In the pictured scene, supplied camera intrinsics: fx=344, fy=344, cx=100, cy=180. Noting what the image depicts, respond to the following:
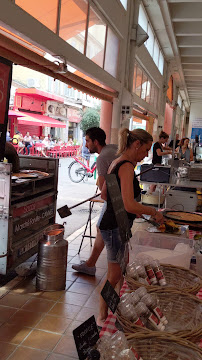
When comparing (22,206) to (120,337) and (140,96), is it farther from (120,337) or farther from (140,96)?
(140,96)

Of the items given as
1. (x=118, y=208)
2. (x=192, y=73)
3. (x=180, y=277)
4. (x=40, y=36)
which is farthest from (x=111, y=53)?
(x=192, y=73)

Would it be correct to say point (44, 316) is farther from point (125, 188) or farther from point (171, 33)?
point (171, 33)

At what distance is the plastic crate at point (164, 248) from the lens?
2066mm

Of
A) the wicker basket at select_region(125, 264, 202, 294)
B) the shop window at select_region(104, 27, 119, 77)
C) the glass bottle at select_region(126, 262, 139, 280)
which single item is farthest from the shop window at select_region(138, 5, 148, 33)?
the glass bottle at select_region(126, 262, 139, 280)

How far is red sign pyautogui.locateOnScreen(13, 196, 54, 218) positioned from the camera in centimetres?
364

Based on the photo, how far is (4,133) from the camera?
346 cm

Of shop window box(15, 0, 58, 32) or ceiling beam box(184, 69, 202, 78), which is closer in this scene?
shop window box(15, 0, 58, 32)

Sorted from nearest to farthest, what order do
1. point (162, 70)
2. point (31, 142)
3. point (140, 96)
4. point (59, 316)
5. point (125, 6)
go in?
point (59, 316) → point (125, 6) → point (140, 96) → point (162, 70) → point (31, 142)

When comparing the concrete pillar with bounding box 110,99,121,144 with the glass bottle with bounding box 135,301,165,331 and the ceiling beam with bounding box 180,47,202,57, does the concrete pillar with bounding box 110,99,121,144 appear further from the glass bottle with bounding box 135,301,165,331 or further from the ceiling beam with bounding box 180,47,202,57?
the glass bottle with bounding box 135,301,165,331

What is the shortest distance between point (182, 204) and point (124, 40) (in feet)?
17.5

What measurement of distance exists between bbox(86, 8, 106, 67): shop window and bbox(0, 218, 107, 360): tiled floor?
4517 mm

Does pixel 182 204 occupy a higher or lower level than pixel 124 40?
lower

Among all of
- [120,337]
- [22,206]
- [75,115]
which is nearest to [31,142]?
[75,115]

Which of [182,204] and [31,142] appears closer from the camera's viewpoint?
[182,204]
